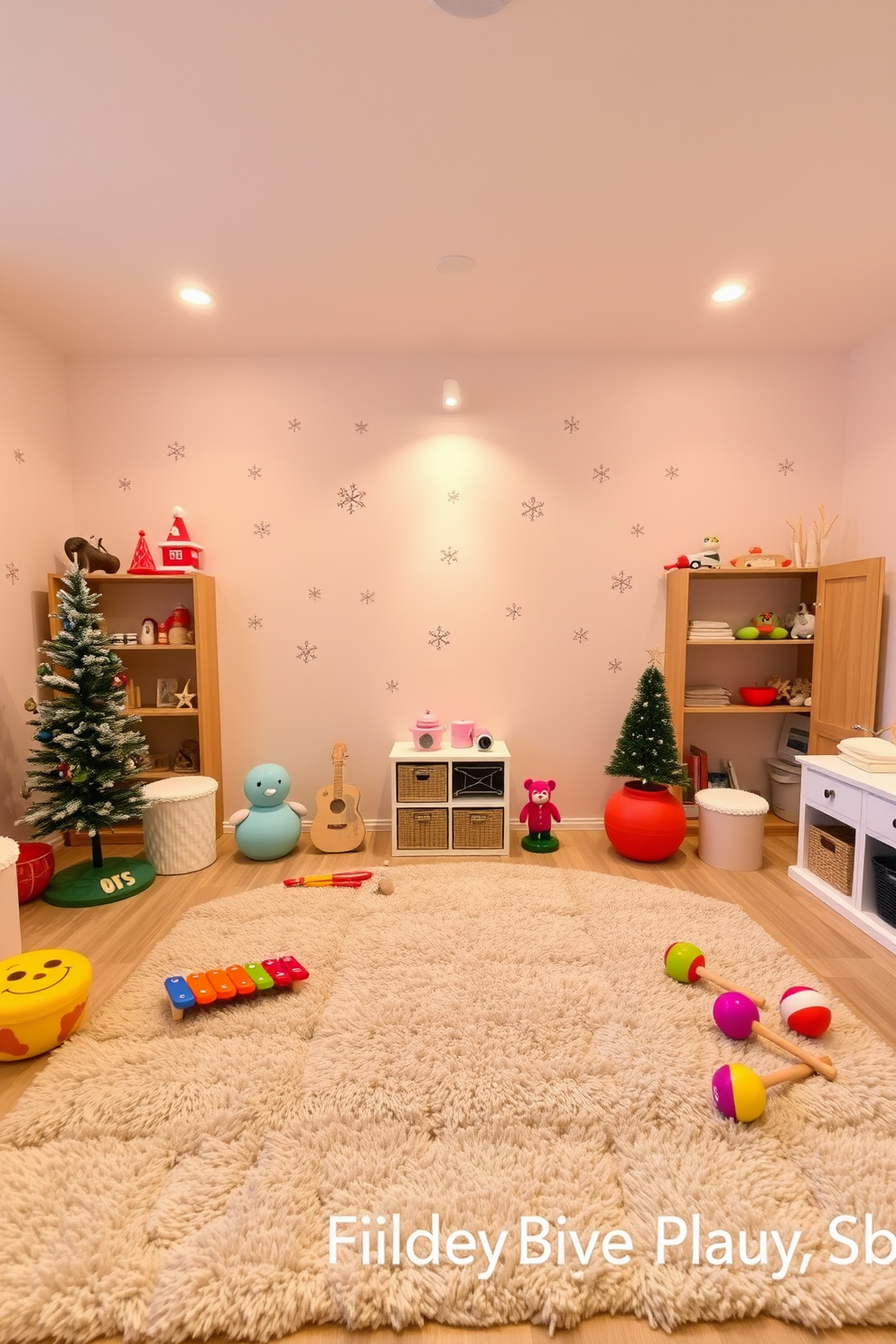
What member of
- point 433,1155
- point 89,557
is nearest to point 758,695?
point 433,1155

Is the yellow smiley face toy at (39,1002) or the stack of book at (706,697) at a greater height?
the stack of book at (706,697)

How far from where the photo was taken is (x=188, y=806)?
9.91 ft

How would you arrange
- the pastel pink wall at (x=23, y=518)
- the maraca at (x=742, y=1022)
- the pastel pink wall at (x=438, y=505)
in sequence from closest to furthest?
the maraca at (x=742, y=1022), the pastel pink wall at (x=23, y=518), the pastel pink wall at (x=438, y=505)

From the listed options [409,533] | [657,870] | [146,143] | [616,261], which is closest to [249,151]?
[146,143]

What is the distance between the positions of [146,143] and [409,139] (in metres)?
0.78

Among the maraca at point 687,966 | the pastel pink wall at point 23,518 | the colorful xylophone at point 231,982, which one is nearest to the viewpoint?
the colorful xylophone at point 231,982

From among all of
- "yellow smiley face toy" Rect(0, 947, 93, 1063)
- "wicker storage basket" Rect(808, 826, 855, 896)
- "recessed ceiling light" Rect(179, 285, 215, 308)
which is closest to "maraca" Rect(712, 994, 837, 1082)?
"wicker storage basket" Rect(808, 826, 855, 896)

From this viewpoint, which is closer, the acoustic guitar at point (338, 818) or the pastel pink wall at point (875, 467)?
the pastel pink wall at point (875, 467)

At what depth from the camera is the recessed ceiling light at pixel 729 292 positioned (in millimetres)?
2701

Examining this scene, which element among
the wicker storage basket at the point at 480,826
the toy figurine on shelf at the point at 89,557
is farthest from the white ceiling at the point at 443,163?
the wicker storage basket at the point at 480,826

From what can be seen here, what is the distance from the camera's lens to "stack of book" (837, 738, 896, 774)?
2.55 metres

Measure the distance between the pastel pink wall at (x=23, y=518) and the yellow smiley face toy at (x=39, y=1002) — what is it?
1.48 metres

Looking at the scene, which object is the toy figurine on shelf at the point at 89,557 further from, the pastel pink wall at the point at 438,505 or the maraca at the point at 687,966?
the maraca at the point at 687,966

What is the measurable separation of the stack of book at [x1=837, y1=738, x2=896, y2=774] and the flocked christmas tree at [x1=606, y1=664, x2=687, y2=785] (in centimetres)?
69
